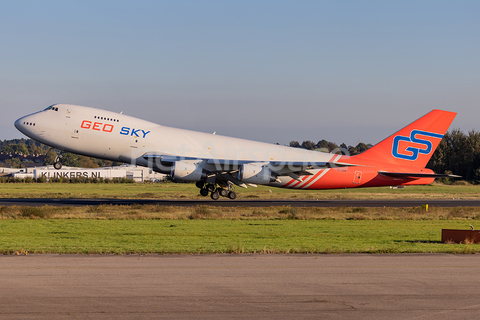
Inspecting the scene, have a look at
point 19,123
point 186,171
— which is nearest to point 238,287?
point 186,171

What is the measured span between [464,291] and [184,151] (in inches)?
1137

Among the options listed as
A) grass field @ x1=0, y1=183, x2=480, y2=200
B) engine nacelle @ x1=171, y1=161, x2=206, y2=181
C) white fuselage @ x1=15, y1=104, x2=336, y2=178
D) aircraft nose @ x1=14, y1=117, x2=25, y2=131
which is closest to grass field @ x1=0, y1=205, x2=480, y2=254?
engine nacelle @ x1=171, y1=161, x2=206, y2=181

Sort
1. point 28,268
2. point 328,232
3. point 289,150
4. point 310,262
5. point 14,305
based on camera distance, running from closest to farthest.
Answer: point 14,305
point 28,268
point 310,262
point 328,232
point 289,150

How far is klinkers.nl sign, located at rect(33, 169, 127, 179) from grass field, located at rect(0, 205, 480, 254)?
86.1 meters

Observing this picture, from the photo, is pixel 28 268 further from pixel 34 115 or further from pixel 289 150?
pixel 289 150

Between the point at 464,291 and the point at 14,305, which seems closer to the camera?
the point at 14,305

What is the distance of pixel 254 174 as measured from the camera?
37031 millimetres

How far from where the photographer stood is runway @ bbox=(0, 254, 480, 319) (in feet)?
30.2

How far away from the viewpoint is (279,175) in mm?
38750

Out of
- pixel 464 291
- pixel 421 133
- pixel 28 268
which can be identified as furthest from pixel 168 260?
pixel 421 133

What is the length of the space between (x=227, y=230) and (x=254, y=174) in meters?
12.9

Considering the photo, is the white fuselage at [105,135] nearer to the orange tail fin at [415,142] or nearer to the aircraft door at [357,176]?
the aircraft door at [357,176]

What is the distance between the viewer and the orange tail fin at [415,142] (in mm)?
40125

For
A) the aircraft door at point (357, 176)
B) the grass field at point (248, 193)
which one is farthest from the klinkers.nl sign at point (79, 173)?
the aircraft door at point (357, 176)
